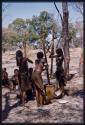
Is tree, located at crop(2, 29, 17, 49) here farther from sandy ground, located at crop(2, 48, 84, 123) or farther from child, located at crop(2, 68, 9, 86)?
sandy ground, located at crop(2, 48, 84, 123)

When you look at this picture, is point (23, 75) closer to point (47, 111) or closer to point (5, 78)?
point (47, 111)

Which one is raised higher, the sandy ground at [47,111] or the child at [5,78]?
the child at [5,78]

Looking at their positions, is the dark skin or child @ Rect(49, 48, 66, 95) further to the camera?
child @ Rect(49, 48, 66, 95)

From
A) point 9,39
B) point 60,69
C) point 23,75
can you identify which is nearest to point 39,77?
point 23,75

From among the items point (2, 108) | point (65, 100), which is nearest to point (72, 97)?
point (65, 100)

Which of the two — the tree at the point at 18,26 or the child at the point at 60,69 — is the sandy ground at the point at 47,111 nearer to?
the child at the point at 60,69

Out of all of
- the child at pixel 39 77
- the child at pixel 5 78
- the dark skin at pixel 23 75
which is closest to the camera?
the child at pixel 39 77

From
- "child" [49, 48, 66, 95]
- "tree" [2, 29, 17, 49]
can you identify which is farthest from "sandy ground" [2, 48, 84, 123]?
"tree" [2, 29, 17, 49]

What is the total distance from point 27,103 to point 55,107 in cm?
100

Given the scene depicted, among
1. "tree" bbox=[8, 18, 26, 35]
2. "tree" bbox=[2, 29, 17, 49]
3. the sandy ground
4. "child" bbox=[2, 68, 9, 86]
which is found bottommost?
the sandy ground

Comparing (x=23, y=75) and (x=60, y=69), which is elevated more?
(x=60, y=69)

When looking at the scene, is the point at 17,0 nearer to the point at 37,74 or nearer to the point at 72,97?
the point at 37,74

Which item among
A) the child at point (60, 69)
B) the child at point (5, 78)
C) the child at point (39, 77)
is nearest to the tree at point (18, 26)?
the child at point (5, 78)

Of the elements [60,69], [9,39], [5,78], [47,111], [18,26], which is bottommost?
[47,111]
